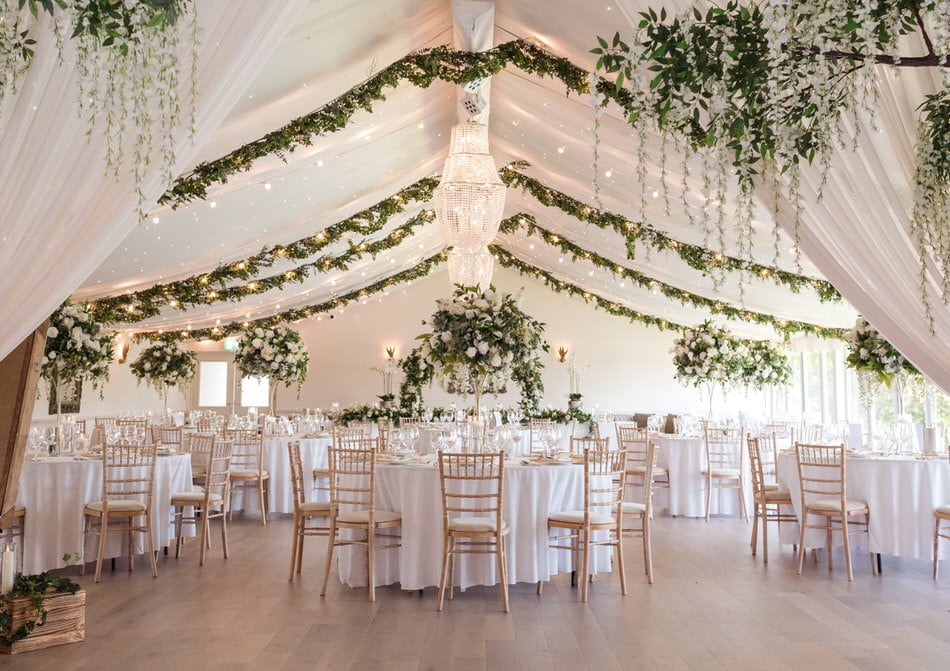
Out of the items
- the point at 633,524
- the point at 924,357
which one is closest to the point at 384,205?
the point at 633,524

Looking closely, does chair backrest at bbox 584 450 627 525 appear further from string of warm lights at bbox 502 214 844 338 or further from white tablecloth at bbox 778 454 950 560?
string of warm lights at bbox 502 214 844 338

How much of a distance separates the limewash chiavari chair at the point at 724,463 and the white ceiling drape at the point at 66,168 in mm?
7322

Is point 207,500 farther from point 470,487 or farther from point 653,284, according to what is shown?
Answer: point 653,284

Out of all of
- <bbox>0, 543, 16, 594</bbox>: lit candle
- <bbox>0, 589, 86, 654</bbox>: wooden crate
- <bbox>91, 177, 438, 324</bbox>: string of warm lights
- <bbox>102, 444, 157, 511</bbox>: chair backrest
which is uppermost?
<bbox>91, 177, 438, 324</bbox>: string of warm lights

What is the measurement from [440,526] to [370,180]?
4.81m

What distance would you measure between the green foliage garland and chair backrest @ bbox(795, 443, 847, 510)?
5312 millimetres

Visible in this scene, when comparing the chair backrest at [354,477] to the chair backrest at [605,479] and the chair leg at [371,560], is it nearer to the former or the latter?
the chair leg at [371,560]

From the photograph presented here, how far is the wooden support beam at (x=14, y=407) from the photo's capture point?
4.29m

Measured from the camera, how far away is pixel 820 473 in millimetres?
7035

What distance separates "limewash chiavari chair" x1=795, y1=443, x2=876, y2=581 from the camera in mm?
6570

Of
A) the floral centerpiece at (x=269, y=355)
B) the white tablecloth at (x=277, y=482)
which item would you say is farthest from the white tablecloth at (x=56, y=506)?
the floral centerpiece at (x=269, y=355)

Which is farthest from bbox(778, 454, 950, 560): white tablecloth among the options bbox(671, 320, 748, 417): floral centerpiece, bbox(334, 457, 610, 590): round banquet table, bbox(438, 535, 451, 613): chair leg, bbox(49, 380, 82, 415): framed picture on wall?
bbox(49, 380, 82, 415): framed picture on wall

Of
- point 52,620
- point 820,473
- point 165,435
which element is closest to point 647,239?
point 820,473

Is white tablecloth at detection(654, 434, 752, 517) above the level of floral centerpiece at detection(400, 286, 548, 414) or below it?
below
